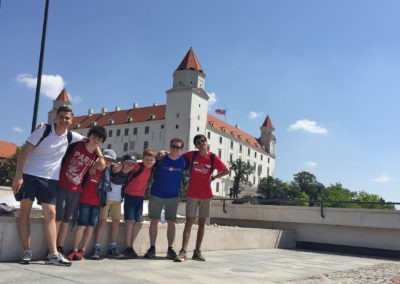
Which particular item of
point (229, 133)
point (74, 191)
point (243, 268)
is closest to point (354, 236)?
point (243, 268)

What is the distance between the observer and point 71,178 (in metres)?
5.65

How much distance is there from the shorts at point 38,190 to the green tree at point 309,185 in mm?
109307

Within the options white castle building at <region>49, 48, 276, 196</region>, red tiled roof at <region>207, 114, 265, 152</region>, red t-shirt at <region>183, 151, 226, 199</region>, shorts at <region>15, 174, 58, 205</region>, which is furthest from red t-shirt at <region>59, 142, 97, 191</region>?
red tiled roof at <region>207, 114, 265, 152</region>

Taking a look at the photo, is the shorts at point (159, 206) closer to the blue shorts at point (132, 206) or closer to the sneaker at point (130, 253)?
the blue shorts at point (132, 206)

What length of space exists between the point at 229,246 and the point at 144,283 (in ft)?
17.1

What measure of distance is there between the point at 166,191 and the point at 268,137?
117m

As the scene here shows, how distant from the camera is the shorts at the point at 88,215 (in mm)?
5918

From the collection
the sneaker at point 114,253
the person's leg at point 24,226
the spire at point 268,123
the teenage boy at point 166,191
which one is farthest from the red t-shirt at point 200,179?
the spire at point 268,123

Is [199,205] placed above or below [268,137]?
below

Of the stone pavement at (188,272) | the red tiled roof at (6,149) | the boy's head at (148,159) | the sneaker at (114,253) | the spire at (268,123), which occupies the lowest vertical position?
the stone pavement at (188,272)

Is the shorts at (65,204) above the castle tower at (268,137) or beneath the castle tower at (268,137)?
beneath

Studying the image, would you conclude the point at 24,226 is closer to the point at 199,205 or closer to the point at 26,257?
the point at 26,257

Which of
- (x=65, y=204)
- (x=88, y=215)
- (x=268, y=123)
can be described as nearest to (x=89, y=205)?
(x=88, y=215)

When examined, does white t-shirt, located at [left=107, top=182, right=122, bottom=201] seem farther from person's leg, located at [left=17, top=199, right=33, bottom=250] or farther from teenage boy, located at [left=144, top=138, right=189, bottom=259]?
person's leg, located at [left=17, top=199, right=33, bottom=250]
